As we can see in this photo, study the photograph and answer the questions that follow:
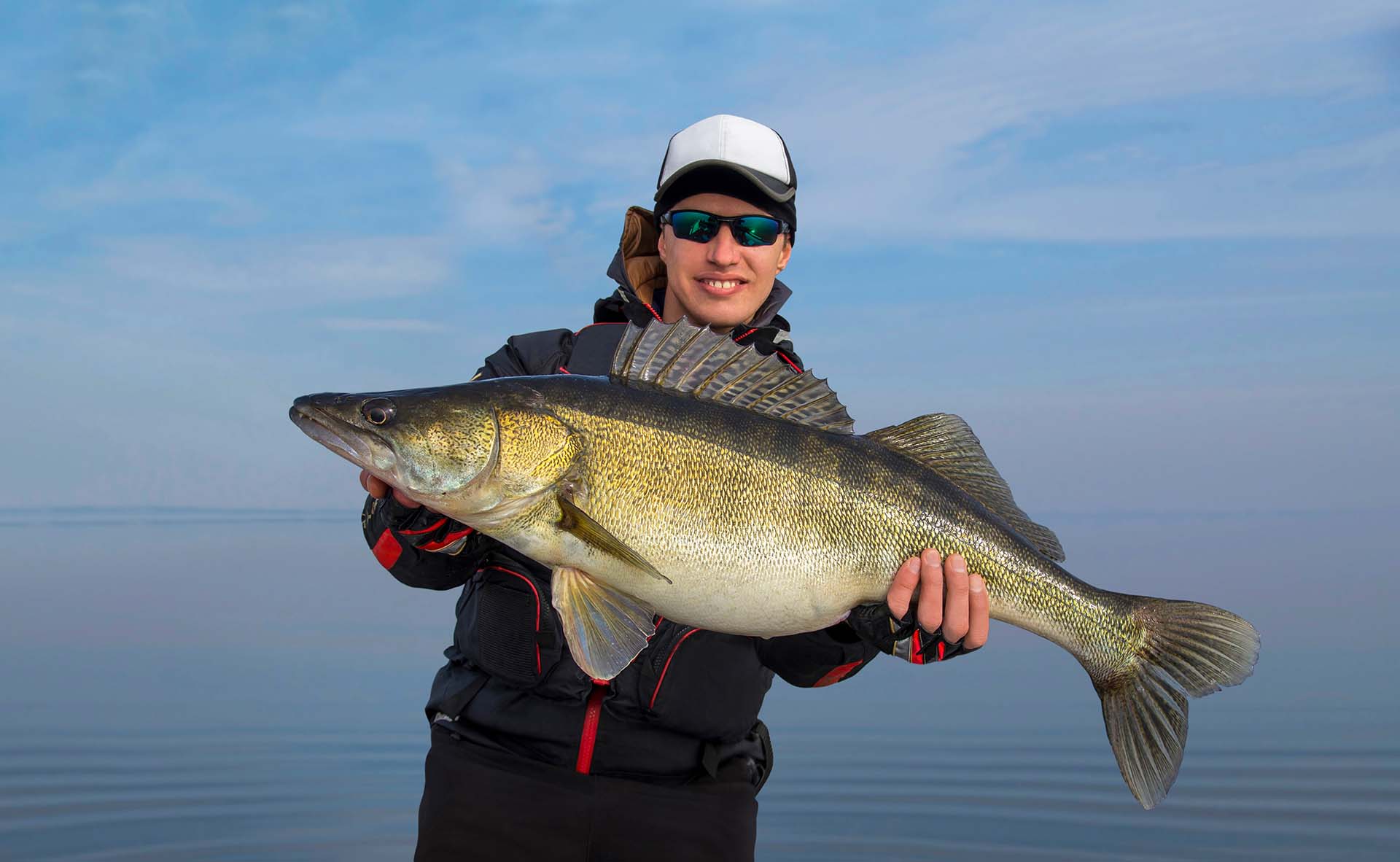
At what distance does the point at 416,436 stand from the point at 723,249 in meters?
1.72

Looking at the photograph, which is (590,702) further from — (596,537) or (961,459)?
(961,459)

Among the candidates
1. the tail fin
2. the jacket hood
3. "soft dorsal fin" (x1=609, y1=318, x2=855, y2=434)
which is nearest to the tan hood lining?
the jacket hood

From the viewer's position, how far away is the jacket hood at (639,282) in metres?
4.44

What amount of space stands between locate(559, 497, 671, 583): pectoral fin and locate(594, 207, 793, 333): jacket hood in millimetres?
1398

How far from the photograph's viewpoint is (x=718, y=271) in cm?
427

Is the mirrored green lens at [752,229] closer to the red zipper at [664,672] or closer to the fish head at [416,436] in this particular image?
the fish head at [416,436]

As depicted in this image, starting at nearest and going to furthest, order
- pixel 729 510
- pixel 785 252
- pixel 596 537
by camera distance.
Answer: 1. pixel 596 537
2. pixel 729 510
3. pixel 785 252

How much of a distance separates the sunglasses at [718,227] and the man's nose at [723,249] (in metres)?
0.02

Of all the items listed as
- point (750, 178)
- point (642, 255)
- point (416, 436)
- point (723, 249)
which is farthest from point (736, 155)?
point (416, 436)

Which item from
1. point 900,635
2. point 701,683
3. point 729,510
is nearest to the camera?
point 729,510

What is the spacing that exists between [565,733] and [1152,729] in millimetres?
2134

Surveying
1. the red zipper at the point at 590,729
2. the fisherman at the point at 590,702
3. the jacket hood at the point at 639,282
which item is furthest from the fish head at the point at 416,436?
the jacket hood at the point at 639,282

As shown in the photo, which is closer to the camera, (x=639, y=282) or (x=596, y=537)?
(x=596, y=537)

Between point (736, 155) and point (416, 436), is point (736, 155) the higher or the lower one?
the higher one
